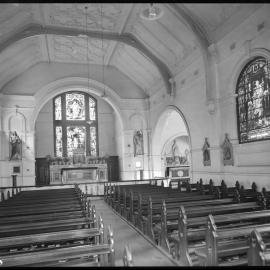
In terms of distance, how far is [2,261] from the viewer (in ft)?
8.51

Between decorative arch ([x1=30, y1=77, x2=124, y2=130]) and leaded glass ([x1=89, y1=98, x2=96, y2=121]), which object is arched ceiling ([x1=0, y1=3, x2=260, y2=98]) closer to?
decorative arch ([x1=30, y1=77, x2=124, y2=130])

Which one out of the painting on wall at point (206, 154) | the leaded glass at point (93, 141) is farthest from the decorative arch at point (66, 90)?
the painting on wall at point (206, 154)

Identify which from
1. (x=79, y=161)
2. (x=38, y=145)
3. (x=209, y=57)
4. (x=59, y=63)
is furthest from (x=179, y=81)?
(x=38, y=145)

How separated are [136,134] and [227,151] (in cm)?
873

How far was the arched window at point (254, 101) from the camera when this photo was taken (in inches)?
324

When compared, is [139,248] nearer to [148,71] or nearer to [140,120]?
[148,71]

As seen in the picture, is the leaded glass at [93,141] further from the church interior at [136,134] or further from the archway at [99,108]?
the archway at [99,108]

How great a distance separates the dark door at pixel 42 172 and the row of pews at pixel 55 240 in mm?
12763

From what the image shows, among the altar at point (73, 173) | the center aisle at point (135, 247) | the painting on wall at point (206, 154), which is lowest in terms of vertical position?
the center aisle at point (135, 247)

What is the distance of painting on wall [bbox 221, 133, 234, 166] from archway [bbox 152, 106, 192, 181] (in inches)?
175

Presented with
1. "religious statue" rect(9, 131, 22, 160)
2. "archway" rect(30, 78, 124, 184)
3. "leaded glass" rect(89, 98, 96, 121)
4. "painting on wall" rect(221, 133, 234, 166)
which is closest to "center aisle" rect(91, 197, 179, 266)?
"painting on wall" rect(221, 133, 234, 166)

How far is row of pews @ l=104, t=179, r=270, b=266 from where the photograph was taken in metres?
3.38

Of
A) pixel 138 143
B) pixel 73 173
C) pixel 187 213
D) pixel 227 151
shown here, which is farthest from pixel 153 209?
pixel 73 173

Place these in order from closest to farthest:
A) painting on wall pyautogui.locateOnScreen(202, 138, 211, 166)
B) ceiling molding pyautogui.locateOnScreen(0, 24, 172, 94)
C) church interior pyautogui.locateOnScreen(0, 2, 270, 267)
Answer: church interior pyautogui.locateOnScreen(0, 2, 270, 267)
painting on wall pyautogui.locateOnScreen(202, 138, 211, 166)
ceiling molding pyautogui.locateOnScreen(0, 24, 172, 94)
